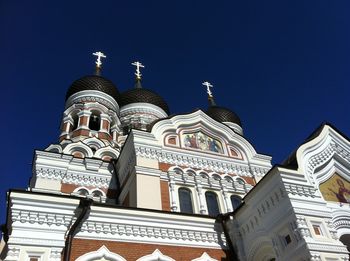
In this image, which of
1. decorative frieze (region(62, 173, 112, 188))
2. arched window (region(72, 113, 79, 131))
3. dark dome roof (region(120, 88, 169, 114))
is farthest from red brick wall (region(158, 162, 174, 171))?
dark dome roof (region(120, 88, 169, 114))

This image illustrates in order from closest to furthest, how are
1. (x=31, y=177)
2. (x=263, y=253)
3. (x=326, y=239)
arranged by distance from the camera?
(x=326, y=239) < (x=263, y=253) < (x=31, y=177)

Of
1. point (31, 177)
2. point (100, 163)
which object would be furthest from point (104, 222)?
point (31, 177)

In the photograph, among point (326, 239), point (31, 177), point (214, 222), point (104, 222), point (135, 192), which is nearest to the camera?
point (326, 239)

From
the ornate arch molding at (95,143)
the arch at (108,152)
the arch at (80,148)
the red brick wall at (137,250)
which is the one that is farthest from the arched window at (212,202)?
the ornate arch molding at (95,143)

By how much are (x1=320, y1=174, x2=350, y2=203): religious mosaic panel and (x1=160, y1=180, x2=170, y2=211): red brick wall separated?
15.4ft

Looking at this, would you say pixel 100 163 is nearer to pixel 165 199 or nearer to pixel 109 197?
pixel 109 197

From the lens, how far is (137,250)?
8.81m

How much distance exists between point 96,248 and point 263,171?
8.14m

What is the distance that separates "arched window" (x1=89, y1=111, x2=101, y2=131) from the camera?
20881 millimetres

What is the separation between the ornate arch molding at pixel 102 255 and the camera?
819 cm

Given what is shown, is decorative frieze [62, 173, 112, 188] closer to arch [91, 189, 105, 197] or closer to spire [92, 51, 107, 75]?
arch [91, 189, 105, 197]

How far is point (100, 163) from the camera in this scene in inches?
611

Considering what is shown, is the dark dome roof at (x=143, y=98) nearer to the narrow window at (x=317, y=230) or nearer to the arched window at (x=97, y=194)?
the arched window at (x=97, y=194)

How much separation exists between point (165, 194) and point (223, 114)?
1294 cm
